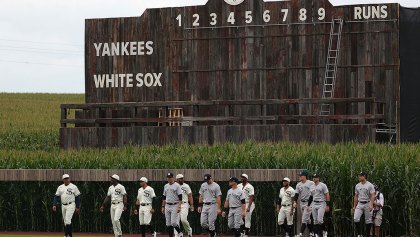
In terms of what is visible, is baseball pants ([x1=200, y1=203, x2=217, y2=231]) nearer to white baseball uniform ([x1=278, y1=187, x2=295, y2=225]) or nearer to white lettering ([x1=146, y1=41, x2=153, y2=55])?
white baseball uniform ([x1=278, y1=187, x2=295, y2=225])

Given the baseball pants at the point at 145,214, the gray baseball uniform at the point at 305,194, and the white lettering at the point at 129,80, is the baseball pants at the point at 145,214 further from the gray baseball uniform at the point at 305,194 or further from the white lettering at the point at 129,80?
the white lettering at the point at 129,80

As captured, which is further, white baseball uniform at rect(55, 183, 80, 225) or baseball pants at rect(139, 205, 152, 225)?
white baseball uniform at rect(55, 183, 80, 225)

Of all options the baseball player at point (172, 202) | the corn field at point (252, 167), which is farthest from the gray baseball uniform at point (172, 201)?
the corn field at point (252, 167)

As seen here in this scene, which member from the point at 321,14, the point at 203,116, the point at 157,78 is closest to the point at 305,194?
the point at 321,14

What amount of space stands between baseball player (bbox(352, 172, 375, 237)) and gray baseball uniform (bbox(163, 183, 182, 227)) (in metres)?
5.25

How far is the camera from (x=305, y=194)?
32.1 m

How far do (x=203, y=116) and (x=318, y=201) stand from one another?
18.2 m

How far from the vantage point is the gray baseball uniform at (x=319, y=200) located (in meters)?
31.8

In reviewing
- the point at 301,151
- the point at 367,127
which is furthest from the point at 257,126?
the point at 301,151

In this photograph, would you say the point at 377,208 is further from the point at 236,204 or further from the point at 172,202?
the point at 172,202

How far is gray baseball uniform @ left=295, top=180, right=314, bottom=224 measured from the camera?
32.0 meters

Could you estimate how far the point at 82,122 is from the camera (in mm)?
48188

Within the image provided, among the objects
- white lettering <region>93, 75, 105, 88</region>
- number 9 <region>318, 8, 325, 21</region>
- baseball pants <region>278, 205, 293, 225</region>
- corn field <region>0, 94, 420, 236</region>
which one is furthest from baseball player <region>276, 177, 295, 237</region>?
white lettering <region>93, 75, 105, 88</region>

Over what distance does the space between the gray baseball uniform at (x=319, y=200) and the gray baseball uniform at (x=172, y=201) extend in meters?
4.01
